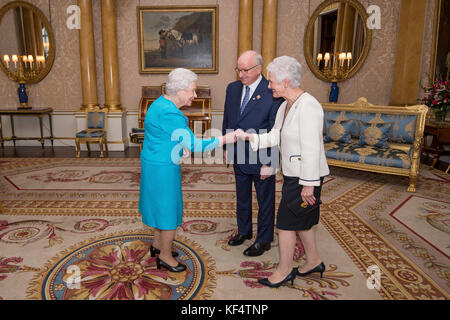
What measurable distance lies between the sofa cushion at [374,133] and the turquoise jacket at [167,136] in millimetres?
3902

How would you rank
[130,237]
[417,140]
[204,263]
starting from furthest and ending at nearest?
[417,140] → [130,237] → [204,263]

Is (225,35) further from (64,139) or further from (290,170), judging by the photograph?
(290,170)

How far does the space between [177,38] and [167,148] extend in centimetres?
598

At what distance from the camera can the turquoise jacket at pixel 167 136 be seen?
2184 mm

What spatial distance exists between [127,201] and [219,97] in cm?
437

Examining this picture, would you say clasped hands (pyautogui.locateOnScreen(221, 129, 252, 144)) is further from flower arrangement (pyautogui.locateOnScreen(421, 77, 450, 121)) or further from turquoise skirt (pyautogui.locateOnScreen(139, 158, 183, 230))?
flower arrangement (pyautogui.locateOnScreen(421, 77, 450, 121))

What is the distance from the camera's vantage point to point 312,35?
748cm

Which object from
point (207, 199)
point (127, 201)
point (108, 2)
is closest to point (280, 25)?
point (108, 2)

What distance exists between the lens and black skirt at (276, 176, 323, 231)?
2158 mm

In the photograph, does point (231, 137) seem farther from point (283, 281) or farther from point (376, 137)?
point (376, 137)

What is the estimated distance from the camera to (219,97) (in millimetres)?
7863

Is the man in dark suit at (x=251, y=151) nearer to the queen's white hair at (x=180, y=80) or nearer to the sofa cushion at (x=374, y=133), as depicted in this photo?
the queen's white hair at (x=180, y=80)

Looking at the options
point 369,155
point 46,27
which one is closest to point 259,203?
point 369,155

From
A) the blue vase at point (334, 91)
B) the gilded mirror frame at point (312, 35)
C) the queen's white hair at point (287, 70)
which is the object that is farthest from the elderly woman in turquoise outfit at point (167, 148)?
the gilded mirror frame at point (312, 35)
